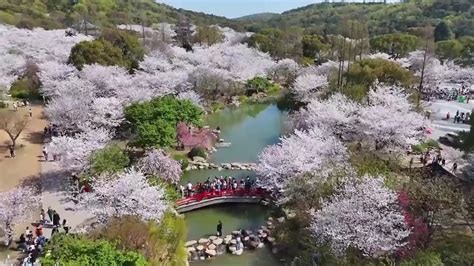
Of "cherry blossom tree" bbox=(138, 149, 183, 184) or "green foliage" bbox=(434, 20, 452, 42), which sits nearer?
"cherry blossom tree" bbox=(138, 149, 183, 184)

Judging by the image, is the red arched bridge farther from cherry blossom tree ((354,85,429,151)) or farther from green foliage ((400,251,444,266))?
green foliage ((400,251,444,266))

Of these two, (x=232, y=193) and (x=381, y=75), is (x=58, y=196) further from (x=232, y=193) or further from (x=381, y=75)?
(x=381, y=75)

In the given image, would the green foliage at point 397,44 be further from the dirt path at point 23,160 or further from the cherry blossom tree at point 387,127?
the dirt path at point 23,160

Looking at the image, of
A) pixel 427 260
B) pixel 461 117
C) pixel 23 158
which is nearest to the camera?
pixel 427 260

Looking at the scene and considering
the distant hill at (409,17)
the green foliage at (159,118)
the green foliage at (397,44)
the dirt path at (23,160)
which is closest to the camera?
the dirt path at (23,160)

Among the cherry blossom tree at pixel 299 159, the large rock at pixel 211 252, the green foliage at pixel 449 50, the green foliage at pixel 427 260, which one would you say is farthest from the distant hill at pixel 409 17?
the green foliage at pixel 427 260

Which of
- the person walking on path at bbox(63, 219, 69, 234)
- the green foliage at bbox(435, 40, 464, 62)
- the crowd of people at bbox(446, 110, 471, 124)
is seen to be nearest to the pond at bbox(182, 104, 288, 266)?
the person walking on path at bbox(63, 219, 69, 234)

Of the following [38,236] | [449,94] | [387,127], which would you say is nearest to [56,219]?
[38,236]
